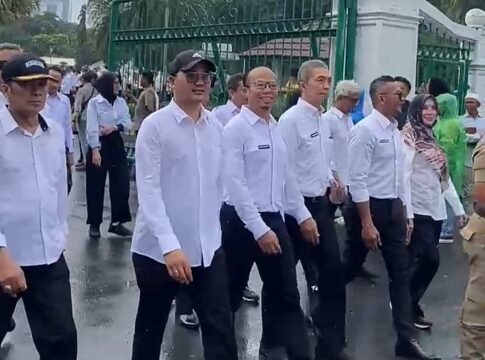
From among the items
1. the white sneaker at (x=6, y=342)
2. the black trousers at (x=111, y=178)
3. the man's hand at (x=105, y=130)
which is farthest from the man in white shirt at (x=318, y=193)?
the black trousers at (x=111, y=178)

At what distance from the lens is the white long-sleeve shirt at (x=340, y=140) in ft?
23.6

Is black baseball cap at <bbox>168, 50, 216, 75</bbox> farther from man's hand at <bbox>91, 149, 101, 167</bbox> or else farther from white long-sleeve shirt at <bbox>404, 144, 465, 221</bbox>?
man's hand at <bbox>91, 149, 101, 167</bbox>

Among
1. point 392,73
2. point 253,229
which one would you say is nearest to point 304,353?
point 253,229

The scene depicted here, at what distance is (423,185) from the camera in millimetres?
6605

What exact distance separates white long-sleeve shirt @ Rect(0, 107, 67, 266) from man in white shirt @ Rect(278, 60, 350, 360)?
6.03 ft

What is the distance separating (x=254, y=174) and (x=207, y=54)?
7088 millimetres

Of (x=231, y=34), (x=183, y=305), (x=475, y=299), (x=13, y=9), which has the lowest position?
(x=183, y=305)

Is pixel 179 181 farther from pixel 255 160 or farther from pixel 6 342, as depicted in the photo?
pixel 6 342

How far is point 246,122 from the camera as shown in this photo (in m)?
5.44

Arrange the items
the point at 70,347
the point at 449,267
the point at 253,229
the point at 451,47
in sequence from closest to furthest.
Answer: the point at 70,347 → the point at 253,229 → the point at 449,267 → the point at 451,47

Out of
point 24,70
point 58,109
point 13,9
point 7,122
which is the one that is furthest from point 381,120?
point 13,9

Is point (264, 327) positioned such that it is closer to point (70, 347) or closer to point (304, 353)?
point (304, 353)

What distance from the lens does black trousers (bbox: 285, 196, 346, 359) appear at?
5742 millimetres

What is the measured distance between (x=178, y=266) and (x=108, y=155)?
223 inches
